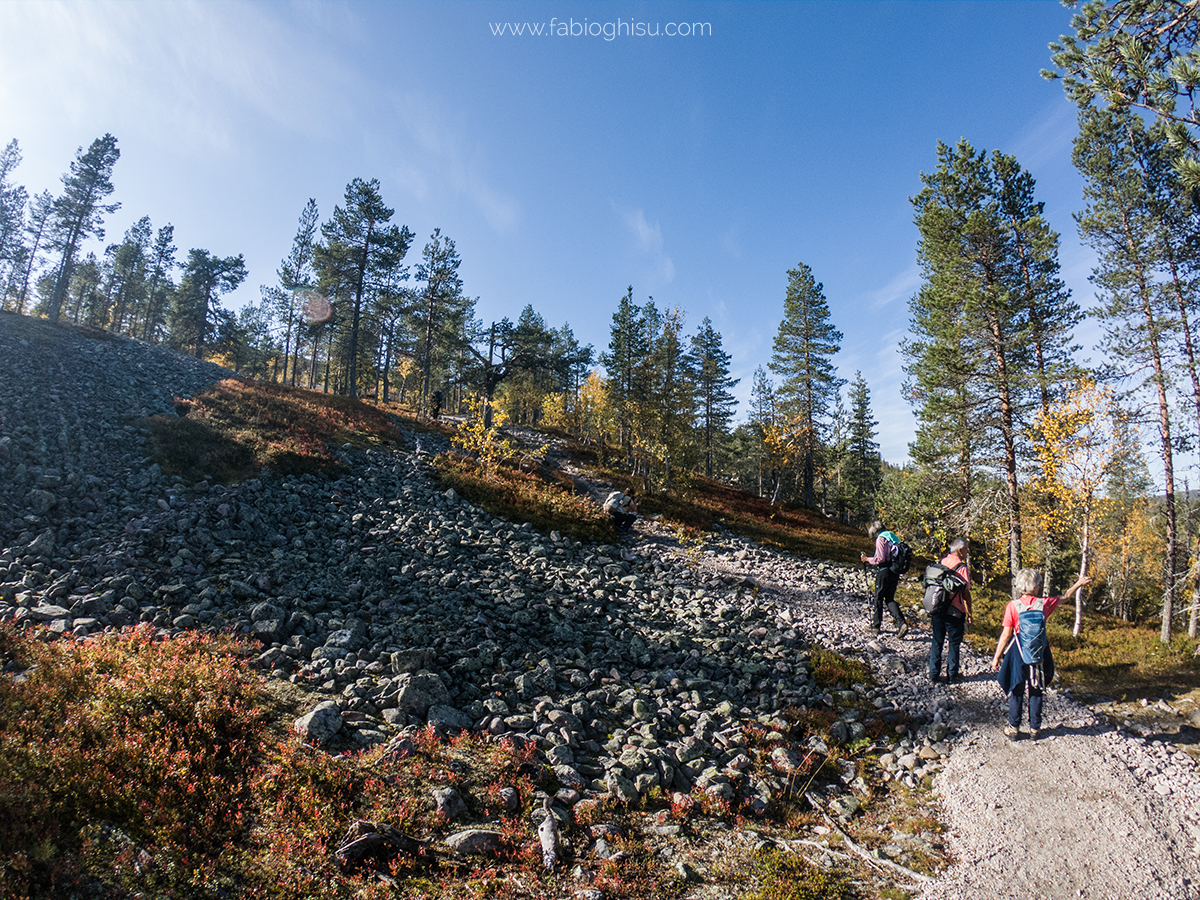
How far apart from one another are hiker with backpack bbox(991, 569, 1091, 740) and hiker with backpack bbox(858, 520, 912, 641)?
3949mm

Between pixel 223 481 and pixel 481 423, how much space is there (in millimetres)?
9756

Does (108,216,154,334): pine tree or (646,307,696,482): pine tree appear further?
(108,216,154,334): pine tree

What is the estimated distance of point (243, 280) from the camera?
4897 centimetres

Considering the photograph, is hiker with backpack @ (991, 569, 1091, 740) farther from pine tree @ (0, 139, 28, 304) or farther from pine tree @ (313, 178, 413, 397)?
pine tree @ (0, 139, 28, 304)

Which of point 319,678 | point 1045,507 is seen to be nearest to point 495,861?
point 319,678

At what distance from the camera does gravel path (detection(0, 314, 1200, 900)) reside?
578cm

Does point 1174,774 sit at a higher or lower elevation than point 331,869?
higher

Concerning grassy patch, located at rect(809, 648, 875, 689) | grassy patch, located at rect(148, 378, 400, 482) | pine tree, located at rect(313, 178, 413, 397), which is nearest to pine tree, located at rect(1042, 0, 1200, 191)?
grassy patch, located at rect(809, 648, 875, 689)

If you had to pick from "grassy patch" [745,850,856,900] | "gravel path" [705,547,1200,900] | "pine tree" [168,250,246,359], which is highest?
"pine tree" [168,250,246,359]

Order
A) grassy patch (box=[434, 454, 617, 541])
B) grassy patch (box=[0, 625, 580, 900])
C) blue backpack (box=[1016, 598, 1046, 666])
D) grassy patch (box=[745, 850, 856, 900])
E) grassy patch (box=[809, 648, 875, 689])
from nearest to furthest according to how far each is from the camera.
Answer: grassy patch (box=[0, 625, 580, 900]) → grassy patch (box=[745, 850, 856, 900]) → blue backpack (box=[1016, 598, 1046, 666]) → grassy patch (box=[809, 648, 875, 689]) → grassy patch (box=[434, 454, 617, 541])

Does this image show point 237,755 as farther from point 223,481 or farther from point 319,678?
point 223,481

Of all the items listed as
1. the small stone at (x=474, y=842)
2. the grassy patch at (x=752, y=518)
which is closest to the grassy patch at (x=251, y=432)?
the small stone at (x=474, y=842)

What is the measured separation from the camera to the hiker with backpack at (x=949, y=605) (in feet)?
29.2

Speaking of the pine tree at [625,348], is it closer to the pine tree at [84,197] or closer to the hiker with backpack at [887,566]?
the hiker with backpack at [887,566]
